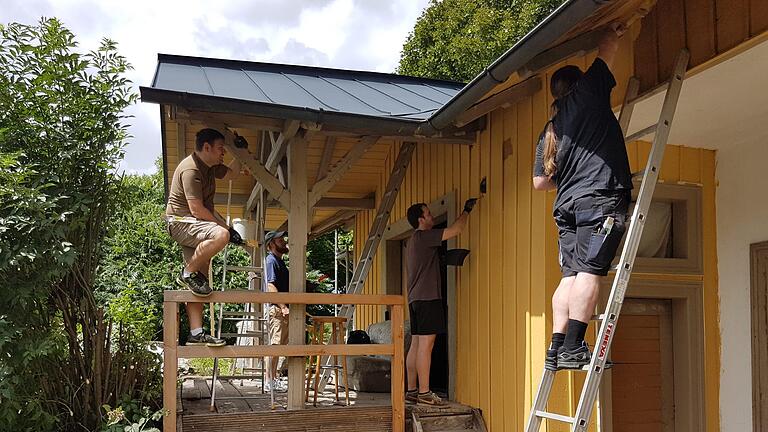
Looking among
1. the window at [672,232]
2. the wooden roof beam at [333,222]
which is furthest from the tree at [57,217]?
the wooden roof beam at [333,222]

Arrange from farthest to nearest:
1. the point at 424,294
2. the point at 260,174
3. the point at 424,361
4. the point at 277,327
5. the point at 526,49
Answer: the point at 277,327, the point at 424,294, the point at 424,361, the point at 260,174, the point at 526,49

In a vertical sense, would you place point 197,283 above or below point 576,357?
above

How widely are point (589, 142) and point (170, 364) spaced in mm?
3199

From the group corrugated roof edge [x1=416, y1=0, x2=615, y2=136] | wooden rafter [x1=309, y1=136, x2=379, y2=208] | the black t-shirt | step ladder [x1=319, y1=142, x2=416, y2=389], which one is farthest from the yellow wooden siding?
the black t-shirt

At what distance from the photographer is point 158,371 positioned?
5.75 metres

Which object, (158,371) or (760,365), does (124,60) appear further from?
(760,365)

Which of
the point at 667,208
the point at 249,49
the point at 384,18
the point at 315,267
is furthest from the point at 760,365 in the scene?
the point at 249,49

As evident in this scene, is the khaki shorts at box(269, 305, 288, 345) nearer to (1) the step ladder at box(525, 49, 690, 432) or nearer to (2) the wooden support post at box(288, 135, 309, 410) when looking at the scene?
(2) the wooden support post at box(288, 135, 309, 410)

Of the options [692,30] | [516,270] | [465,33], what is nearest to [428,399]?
[516,270]

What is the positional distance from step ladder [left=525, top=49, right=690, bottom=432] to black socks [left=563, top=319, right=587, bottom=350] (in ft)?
0.26

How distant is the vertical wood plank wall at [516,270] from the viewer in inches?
199

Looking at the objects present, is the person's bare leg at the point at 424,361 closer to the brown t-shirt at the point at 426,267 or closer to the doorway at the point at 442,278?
the brown t-shirt at the point at 426,267

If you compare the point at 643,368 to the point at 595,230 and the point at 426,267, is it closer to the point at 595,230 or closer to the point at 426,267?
the point at 426,267

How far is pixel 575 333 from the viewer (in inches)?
130
